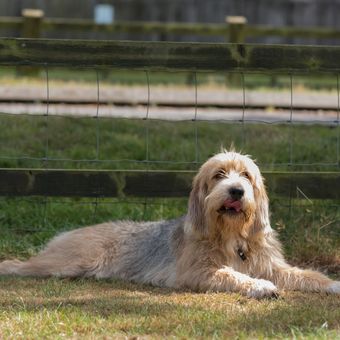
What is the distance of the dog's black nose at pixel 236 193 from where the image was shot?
22.5ft

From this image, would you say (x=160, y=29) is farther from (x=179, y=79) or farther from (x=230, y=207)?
(x=230, y=207)

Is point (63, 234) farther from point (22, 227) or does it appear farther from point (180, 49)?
point (180, 49)

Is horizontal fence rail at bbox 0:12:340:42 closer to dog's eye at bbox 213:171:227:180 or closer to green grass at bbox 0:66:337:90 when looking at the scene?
green grass at bbox 0:66:337:90

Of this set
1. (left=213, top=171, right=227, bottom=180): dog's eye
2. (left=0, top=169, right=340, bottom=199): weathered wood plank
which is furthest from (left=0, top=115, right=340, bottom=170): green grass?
(left=213, top=171, right=227, bottom=180): dog's eye

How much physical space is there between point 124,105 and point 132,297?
23.9ft

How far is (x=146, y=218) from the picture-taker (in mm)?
9125

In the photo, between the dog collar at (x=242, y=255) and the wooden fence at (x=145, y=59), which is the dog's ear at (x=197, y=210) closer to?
the dog collar at (x=242, y=255)

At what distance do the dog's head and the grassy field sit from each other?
1.88ft

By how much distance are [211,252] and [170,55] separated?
1.83m

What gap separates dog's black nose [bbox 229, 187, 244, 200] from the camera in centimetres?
687

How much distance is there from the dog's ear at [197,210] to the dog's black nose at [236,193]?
1.15 ft

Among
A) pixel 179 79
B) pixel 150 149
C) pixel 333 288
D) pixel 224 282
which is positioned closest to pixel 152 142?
pixel 150 149

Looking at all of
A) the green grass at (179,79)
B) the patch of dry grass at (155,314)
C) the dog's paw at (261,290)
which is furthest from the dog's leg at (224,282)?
the green grass at (179,79)

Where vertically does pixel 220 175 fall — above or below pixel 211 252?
above
